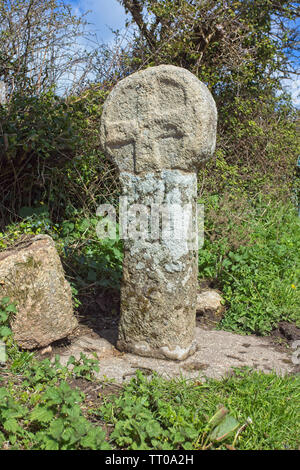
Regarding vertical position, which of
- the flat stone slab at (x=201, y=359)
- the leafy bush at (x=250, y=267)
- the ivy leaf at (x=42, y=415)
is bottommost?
the flat stone slab at (x=201, y=359)

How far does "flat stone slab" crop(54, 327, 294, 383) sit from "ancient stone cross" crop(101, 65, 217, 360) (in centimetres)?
10

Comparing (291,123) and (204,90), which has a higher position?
(291,123)

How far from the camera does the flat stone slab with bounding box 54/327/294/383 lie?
2982 mm

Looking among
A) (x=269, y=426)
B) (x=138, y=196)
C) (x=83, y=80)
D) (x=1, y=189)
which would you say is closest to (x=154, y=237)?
(x=138, y=196)

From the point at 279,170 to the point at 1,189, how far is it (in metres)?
5.07

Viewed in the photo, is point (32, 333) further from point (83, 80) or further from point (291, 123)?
point (291, 123)

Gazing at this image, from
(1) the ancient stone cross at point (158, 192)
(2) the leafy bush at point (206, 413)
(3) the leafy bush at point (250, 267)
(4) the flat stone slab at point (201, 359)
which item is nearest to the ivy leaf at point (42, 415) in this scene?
(2) the leafy bush at point (206, 413)

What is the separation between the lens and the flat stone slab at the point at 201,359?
2.98 meters

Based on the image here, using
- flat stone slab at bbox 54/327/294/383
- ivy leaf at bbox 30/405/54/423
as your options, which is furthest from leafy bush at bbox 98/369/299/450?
ivy leaf at bbox 30/405/54/423

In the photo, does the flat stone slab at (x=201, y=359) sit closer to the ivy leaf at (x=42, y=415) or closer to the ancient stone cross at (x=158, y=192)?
the ancient stone cross at (x=158, y=192)

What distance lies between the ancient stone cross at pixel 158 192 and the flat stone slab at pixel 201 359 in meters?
0.10

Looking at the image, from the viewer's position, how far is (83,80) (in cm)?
545

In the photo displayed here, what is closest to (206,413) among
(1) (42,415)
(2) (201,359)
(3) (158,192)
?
(2) (201,359)

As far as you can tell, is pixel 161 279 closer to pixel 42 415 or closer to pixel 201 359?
pixel 201 359
